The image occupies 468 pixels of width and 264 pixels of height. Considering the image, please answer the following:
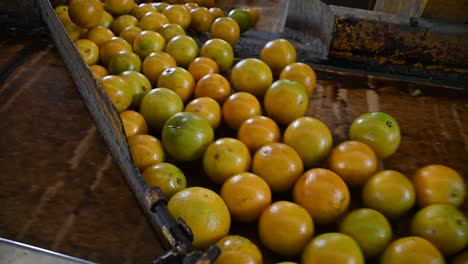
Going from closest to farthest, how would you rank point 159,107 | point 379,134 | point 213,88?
point 379,134, point 159,107, point 213,88

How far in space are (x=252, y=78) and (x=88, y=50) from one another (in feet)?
3.14

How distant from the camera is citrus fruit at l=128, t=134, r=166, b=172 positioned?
60.1 inches

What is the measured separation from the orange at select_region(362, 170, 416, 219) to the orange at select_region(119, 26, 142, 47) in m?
1.68

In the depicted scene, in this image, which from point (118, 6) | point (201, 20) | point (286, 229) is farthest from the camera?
point (201, 20)

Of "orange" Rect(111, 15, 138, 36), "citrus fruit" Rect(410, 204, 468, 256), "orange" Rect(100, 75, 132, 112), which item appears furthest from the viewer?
"orange" Rect(111, 15, 138, 36)

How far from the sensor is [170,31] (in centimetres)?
240

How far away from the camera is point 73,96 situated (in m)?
1.91

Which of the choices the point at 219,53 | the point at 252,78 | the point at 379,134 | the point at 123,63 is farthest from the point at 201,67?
the point at 379,134

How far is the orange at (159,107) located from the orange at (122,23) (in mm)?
908

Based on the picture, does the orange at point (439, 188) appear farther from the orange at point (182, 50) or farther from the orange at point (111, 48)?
the orange at point (111, 48)

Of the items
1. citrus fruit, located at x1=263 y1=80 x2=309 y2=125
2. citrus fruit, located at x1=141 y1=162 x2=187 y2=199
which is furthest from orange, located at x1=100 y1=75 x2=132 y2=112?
citrus fruit, located at x1=263 y1=80 x2=309 y2=125

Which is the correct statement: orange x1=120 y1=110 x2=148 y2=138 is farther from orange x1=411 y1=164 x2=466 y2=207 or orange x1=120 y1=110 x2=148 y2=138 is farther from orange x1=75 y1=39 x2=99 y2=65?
orange x1=411 y1=164 x2=466 y2=207

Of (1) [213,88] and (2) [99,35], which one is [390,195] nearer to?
(1) [213,88]

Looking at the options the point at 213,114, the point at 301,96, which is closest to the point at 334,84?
the point at 301,96
